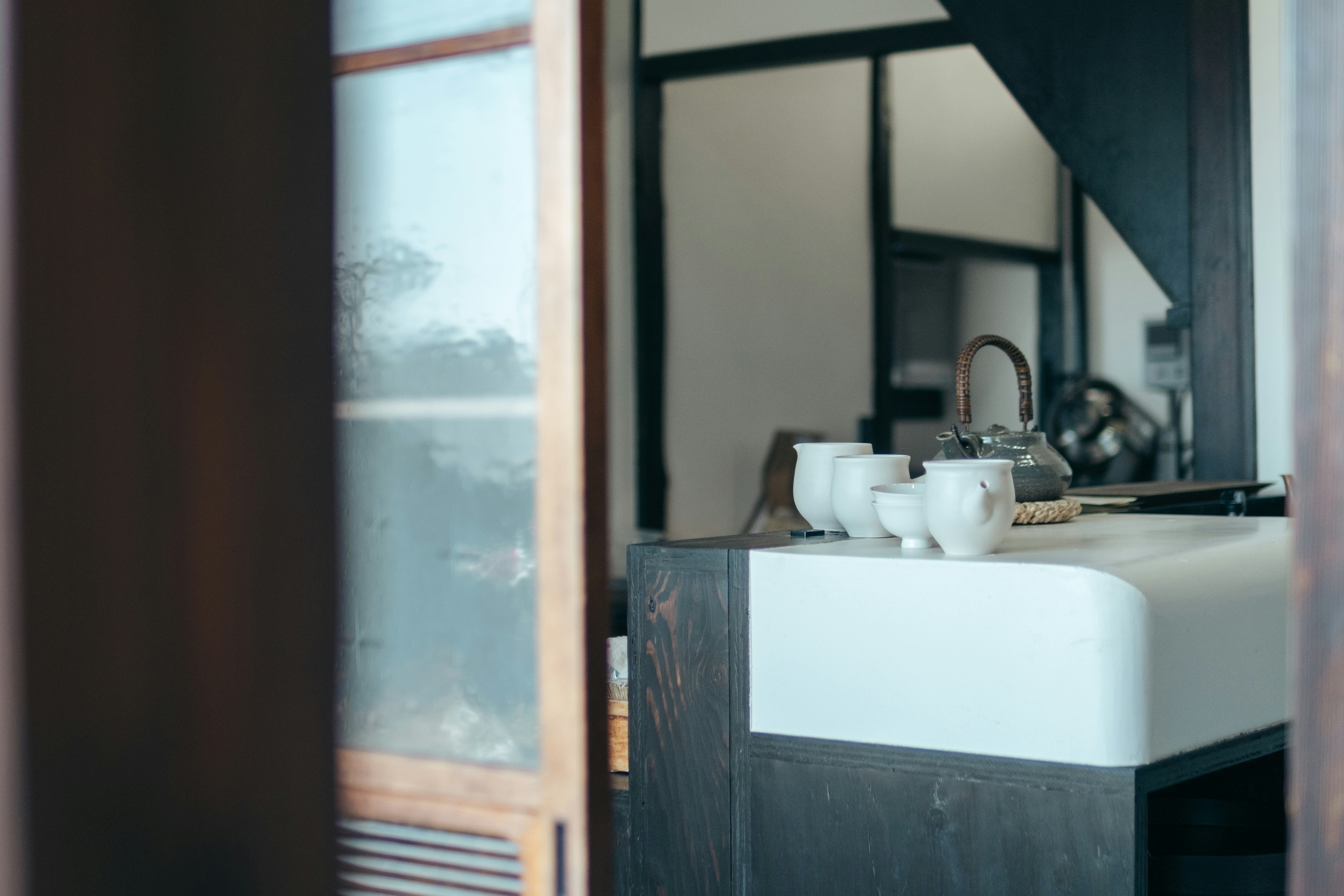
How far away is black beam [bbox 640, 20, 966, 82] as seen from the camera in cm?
580

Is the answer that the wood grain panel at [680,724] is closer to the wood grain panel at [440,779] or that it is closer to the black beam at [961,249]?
the wood grain panel at [440,779]

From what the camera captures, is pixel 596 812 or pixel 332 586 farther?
pixel 332 586

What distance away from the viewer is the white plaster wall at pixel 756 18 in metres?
5.86

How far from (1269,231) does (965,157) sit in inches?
132

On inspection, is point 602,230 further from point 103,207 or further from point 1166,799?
point 1166,799

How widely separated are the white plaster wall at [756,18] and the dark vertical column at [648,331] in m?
0.31

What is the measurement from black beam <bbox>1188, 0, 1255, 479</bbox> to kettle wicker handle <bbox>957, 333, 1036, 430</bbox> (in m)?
2.04

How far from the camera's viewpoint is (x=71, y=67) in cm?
125

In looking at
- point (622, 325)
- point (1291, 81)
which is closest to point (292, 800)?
point (1291, 81)

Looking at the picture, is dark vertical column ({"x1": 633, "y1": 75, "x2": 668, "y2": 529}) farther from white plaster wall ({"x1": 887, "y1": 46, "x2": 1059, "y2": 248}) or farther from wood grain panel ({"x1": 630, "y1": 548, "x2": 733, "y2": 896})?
wood grain panel ({"x1": 630, "y1": 548, "x2": 733, "y2": 896})

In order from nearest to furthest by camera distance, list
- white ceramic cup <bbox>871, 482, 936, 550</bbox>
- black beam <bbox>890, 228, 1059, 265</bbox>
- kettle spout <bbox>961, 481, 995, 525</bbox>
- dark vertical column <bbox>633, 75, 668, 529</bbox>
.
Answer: kettle spout <bbox>961, 481, 995, 525</bbox>
white ceramic cup <bbox>871, 482, 936, 550</bbox>
dark vertical column <bbox>633, 75, 668, 529</bbox>
black beam <bbox>890, 228, 1059, 265</bbox>

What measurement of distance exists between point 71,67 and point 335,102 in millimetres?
247

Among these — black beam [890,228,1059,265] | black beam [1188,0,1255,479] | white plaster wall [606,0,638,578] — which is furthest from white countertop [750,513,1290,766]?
black beam [890,228,1059,265]

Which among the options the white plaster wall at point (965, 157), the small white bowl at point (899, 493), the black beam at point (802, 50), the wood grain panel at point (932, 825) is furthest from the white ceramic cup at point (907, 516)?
the white plaster wall at point (965, 157)
